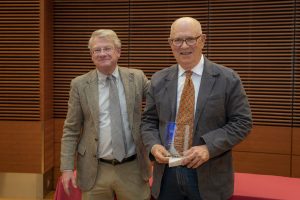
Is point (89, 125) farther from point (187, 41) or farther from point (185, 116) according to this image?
point (187, 41)

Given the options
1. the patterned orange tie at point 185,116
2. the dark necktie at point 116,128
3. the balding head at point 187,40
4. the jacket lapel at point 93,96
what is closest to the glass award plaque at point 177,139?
the patterned orange tie at point 185,116

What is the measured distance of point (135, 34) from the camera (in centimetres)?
482

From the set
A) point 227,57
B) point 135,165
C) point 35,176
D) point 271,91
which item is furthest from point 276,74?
point 35,176

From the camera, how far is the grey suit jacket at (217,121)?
178 cm

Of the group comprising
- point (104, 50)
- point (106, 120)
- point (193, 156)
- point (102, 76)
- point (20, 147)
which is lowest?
point (20, 147)

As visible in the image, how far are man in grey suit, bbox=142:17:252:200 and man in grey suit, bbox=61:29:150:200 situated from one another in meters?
0.32

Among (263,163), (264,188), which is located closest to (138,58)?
(263,163)

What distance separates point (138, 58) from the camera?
4.85 metres

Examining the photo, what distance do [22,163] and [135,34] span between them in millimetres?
2162

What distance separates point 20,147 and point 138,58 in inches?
73.3

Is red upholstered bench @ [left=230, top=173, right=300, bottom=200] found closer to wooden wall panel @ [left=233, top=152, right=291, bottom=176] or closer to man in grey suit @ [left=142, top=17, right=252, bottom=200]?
man in grey suit @ [left=142, top=17, right=252, bottom=200]

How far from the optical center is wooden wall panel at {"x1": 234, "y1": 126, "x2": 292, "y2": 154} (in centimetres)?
443

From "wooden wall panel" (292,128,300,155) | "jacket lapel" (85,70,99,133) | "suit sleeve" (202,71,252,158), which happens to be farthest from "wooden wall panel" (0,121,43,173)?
"suit sleeve" (202,71,252,158)

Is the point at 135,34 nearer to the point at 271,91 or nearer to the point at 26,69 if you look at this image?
the point at 26,69
